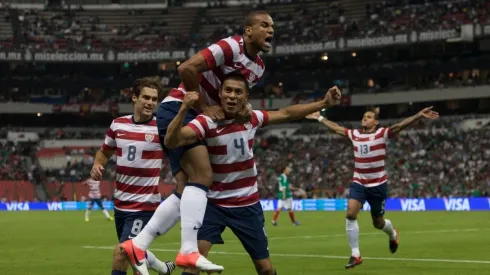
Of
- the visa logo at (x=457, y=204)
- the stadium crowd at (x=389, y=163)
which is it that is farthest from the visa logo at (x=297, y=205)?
the visa logo at (x=457, y=204)

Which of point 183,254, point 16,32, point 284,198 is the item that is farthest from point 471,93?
point 183,254

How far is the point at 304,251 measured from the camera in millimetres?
21234

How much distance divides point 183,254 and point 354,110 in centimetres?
7024

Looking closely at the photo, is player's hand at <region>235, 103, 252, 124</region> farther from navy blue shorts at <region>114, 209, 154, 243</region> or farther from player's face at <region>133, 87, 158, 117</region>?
navy blue shorts at <region>114, 209, 154, 243</region>

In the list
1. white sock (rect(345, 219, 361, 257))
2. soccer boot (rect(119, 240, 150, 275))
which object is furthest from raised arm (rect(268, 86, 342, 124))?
white sock (rect(345, 219, 361, 257))

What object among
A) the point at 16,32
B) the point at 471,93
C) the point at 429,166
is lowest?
the point at 429,166

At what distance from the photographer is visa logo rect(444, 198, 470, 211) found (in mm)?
48750

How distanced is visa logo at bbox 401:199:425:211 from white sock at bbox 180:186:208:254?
138 feet

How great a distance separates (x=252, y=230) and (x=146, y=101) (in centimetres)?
290

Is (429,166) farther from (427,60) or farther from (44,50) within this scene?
(44,50)

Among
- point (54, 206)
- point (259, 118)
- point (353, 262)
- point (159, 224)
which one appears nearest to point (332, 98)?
point (259, 118)

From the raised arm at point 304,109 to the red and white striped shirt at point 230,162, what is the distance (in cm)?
54

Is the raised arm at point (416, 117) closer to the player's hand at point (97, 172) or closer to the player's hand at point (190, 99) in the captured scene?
the player's hand at point (97, 172)

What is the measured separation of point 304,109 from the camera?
10.4 m
